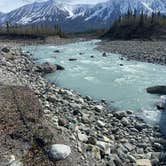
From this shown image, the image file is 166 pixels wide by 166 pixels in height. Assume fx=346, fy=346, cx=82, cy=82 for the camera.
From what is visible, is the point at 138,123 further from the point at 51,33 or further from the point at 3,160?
the point at 51,33

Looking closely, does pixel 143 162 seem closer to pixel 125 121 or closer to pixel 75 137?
pixel 75 137

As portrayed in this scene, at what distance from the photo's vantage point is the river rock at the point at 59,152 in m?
10.0

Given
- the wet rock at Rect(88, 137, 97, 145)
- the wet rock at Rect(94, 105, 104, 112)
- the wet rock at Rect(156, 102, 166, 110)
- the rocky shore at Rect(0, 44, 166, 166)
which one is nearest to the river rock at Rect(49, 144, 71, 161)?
the rocky shore at Rect(0, 44, 166, 166)

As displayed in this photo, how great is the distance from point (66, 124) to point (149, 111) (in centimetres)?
654

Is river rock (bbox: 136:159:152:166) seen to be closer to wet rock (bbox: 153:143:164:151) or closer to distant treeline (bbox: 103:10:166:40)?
wet rock (bbox: 153:143:164:151)

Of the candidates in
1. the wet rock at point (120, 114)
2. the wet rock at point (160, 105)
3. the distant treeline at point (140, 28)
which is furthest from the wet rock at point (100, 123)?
the distant treeline at point (140, 28)

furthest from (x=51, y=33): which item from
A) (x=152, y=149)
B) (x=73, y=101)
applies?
(x=152, y=149)

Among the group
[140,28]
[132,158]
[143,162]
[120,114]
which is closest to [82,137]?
[132,158]

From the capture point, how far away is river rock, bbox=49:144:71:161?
1002 centimetres

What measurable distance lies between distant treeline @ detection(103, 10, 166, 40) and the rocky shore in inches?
2296

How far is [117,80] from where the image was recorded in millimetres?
27797

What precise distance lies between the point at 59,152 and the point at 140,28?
76942 mm

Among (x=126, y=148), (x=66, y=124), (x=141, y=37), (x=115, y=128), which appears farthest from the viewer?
(x=141, y=37)

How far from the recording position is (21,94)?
16.1m
